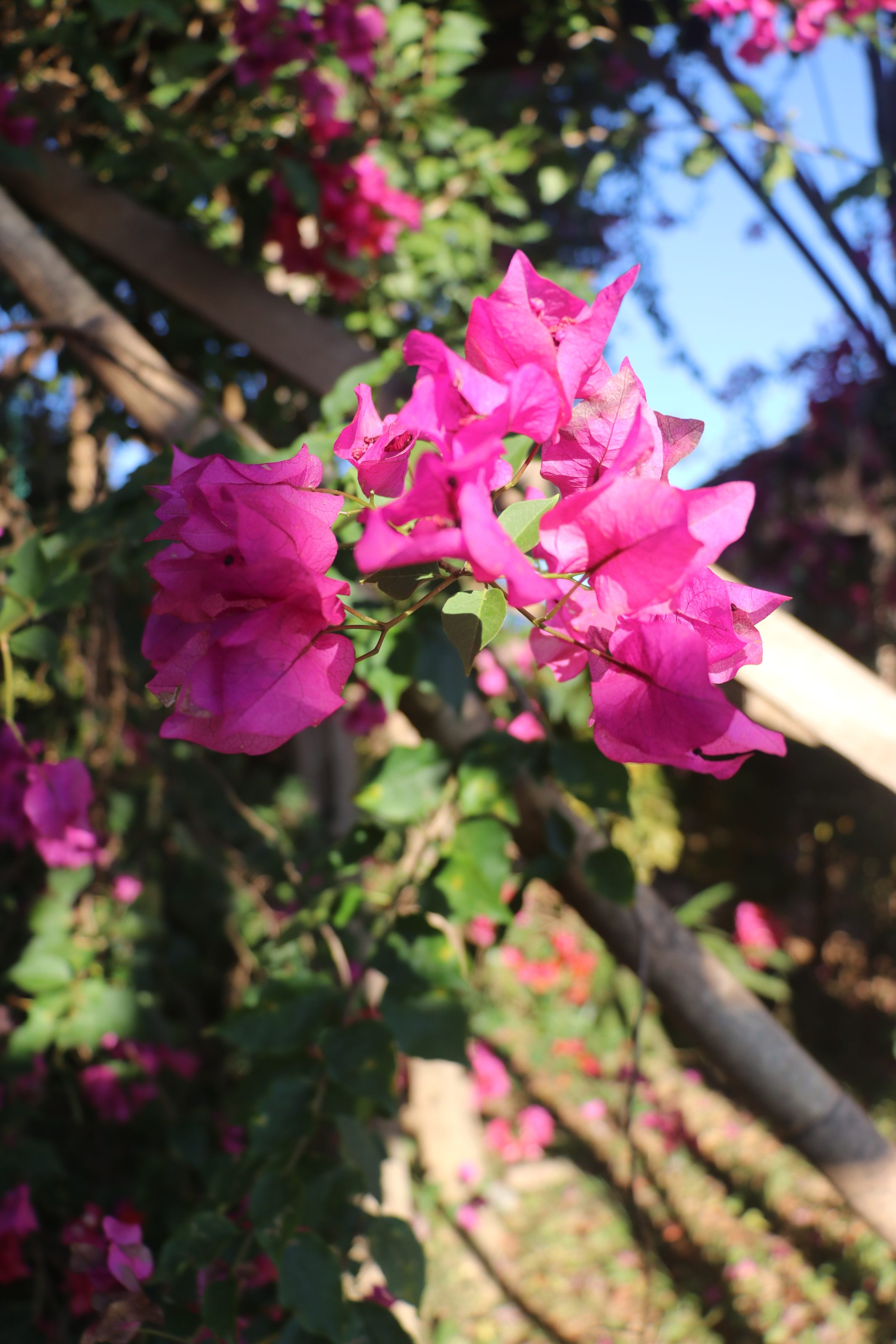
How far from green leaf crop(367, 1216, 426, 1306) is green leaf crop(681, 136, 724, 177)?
1752mm

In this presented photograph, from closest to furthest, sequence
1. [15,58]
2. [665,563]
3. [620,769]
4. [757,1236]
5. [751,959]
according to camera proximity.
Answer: [665,563] → [620,769] → [15,58] → [757,1236] → [751,959]

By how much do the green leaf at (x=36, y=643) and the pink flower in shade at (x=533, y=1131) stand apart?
9.07 feet

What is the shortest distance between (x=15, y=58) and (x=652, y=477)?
5.24ft

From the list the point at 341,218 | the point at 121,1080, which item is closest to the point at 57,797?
the point at 121,1080

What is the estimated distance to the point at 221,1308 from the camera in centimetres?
58

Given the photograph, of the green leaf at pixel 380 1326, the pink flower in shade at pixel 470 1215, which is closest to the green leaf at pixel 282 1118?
the green leaf at pixel 380 1326

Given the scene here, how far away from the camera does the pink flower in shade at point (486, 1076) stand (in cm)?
296

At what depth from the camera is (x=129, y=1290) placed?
601mm

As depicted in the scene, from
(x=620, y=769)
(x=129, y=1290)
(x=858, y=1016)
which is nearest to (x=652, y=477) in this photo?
(x=620, y=769)

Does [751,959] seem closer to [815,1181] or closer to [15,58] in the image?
[815,1181]

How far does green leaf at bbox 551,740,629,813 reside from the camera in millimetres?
709

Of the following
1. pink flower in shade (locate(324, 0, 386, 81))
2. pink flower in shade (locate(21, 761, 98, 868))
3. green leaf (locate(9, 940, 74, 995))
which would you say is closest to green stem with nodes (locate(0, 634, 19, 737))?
pink flower in shade (locate(21, 761, 98, 868))

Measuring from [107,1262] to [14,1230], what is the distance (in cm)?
31

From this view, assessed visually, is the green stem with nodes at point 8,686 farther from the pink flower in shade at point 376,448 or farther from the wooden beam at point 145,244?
the wooden beam at point 145,244
